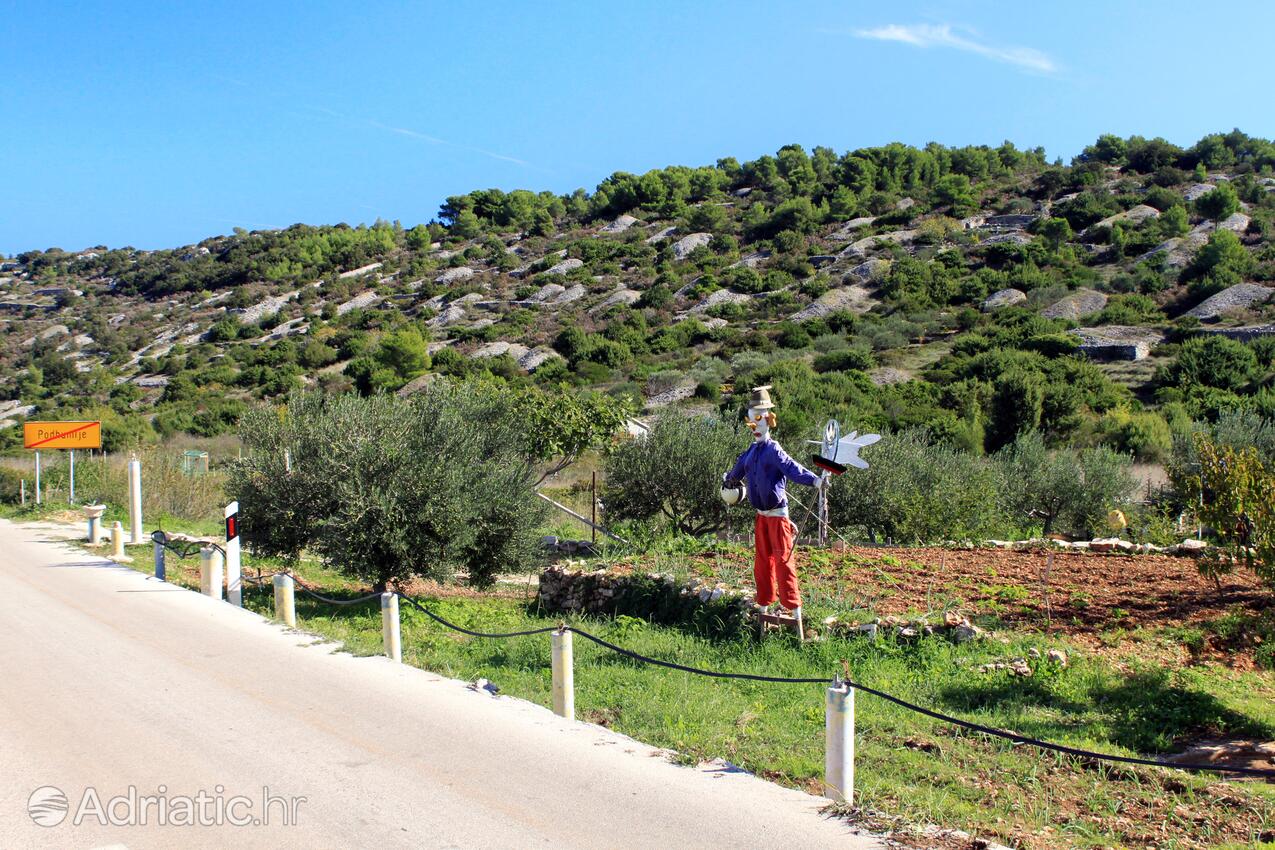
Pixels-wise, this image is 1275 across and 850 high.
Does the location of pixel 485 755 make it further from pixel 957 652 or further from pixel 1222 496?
pixel 1222 496

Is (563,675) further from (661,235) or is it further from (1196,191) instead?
(661,235)

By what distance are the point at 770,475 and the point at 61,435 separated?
2305 centimetres

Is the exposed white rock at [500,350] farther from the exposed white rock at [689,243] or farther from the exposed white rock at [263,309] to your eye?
the exposed white rock at [263,309]

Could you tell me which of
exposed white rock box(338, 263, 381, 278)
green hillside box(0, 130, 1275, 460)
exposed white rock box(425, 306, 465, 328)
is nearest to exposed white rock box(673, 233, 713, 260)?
green hillside box(0, 130, 1275, 460)

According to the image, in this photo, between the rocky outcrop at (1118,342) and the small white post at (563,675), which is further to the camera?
the rocky outcrop at (1118,342)

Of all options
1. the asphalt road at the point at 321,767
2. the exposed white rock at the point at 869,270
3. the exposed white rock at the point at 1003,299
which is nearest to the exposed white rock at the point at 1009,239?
the exposed white rock at the point at 869,270

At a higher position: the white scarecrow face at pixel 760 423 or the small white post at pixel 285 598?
the white scarecrow face at pixel 760 423

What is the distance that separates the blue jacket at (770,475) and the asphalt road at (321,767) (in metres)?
2.87

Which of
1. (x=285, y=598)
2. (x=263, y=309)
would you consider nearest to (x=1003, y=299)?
(x=285, y=598)

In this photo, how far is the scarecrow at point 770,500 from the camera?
943 cm

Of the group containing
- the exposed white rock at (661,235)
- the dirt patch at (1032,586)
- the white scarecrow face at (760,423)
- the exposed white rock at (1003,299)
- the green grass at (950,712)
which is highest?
the exposed white rock at (661,235)

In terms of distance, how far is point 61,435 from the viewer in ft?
82.9

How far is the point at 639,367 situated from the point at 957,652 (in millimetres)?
43552

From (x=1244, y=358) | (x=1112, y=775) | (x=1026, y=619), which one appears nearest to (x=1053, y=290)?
(x=1244, y=358)
